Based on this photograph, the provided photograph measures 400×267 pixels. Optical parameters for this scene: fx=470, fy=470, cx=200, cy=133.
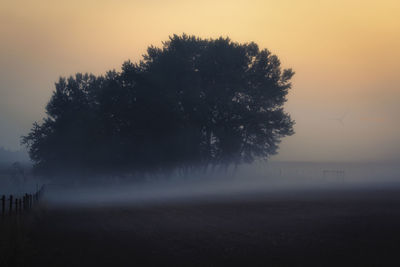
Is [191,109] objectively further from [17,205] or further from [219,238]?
[219,238]

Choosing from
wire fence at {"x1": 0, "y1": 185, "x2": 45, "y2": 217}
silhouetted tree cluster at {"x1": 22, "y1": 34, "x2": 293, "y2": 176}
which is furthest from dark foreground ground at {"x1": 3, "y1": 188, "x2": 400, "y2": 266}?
silhouetted tree cluster at {"x1": 22, "y1": 34, "x2": 293, "y2": 176}

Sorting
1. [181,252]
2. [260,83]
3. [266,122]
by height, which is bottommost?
[181,252]

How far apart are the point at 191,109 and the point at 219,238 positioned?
43907 mm

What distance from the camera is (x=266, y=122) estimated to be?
6384 centimetres

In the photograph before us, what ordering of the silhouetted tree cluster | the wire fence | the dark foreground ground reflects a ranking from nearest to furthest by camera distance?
1. the dark foreground ground
2. the wire fence
3. the silhouetted tree cluster

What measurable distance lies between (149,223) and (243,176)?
5807 centimetres

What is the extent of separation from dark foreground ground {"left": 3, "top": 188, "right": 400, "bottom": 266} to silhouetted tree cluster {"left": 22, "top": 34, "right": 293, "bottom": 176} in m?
32.5

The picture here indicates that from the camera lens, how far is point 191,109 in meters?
61.9

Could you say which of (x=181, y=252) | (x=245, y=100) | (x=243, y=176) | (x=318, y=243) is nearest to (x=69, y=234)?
(x=181, y=252)

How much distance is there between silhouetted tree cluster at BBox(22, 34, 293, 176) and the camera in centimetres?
6141

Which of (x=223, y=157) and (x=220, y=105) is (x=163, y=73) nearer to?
(x=220, y=105)

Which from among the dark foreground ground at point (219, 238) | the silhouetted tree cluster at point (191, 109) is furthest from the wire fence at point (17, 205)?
the silhouetted tree cluster at point (191, 109)

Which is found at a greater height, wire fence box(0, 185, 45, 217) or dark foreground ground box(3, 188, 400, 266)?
wire fence box(0, 185, 45, 217)

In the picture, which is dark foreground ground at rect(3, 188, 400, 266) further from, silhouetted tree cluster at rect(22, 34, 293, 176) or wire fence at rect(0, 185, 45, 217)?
silhouetted tree cluster at rect(22, 34, 293, 176)
